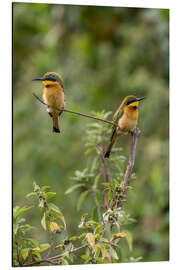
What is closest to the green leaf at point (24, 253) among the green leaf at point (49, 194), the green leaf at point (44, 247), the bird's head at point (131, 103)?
the green leaf at point (44, 247)

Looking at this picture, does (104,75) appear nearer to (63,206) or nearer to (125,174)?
(63,206)

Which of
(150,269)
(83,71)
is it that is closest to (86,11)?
(83,71)

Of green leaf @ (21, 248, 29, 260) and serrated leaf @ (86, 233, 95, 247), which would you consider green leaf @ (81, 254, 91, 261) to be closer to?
serrated leaf @ (86, 233, 95, 247)

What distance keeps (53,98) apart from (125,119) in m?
0.30

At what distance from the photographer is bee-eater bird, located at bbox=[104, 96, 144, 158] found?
169 centimetres

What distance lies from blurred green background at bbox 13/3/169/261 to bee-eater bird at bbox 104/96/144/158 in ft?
1.22

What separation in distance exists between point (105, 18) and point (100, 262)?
196cm

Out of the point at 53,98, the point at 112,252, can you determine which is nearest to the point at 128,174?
the point at 112,252

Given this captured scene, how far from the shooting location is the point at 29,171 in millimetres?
2627

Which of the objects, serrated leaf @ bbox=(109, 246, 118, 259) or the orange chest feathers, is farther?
the orange chest feathers

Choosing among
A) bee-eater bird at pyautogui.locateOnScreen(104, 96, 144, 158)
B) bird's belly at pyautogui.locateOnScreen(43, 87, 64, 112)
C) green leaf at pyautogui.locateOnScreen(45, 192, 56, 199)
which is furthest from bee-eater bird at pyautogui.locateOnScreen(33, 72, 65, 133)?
green leaf at pyautogui.locateOnScreen(45, 192, 56, 199)

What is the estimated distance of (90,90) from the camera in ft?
9.78

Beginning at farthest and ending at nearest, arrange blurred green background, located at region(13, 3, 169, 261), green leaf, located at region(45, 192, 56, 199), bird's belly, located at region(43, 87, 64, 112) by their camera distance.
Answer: blurred green background, located at region(13, 3, 169, 261), bird's belly, located at region(43, 87, 64, 112), green leaf, located at region(45, 192, 56, 199)
